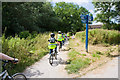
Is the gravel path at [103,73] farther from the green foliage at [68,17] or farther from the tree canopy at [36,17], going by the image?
the green foliage at [68,17]

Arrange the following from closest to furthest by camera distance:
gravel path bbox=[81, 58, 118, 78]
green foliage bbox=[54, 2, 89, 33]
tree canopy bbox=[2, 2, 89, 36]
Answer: gravel path bbox=[81, 58, 118, 78]
tree canopy bbox=[2, 2, 89, 36]
green foliage bbox=[54, 2, 89, 33]

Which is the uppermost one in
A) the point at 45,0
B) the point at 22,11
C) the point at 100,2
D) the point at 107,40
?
the point at 45,0

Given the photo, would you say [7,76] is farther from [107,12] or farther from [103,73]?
[107,12]

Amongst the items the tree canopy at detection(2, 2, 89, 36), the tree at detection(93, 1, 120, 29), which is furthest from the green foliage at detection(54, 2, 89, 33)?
the tree at detection(93, 1, 120, 29)

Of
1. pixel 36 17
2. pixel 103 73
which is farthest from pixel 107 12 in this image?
pixel 103 73

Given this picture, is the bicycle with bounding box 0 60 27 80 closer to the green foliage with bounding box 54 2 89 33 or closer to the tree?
the tree

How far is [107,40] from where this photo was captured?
1140 cm

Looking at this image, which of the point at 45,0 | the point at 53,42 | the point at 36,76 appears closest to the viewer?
the point at 36,76

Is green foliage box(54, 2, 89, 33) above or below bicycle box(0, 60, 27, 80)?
above

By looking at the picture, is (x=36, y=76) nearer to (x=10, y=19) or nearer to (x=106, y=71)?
(x=106, y=71)

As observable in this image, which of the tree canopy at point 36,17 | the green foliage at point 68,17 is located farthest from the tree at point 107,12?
the green foliage at point 68,17

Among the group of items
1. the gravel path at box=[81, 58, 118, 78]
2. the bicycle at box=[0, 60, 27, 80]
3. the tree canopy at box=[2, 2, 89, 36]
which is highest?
the tree canopy at box=[2, 2, 89, 36]

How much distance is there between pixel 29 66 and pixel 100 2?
21576mm

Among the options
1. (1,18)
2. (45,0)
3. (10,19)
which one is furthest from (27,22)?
(45,0)
